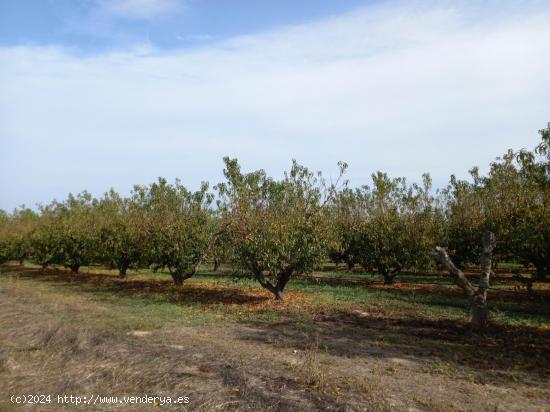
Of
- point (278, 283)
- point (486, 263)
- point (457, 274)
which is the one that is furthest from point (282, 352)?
point (278, 283)

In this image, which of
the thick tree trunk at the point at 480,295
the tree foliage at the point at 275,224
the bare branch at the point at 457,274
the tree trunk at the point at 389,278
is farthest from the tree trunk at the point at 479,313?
the tree trunk at the point at 389,278

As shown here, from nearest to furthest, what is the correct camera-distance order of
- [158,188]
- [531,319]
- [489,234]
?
[489,234], [531,319], [158,188]

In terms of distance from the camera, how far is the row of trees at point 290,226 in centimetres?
1731

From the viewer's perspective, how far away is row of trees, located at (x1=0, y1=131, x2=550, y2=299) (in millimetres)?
17312

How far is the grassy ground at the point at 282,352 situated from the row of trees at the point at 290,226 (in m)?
2.48

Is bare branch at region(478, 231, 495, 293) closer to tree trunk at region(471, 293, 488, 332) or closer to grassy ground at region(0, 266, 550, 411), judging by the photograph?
tree trunk at region(471, 293, 488, 332)

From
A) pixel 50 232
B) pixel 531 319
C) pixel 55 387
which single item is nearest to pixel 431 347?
pixel 531 319

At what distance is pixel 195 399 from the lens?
7.10 meters

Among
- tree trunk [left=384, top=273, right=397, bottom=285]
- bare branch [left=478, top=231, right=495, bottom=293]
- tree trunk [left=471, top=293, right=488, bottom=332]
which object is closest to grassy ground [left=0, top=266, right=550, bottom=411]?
tree trunk [left=471, top=293, right=488, bottom=332]

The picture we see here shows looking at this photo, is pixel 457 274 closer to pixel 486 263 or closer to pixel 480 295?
Result: pixel 480 295

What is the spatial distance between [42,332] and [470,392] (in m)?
9.97

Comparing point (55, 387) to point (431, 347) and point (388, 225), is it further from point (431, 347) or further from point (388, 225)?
point (388, 225)

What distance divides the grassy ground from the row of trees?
2.48 meters

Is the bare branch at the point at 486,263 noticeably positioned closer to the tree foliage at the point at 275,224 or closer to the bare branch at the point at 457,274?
the bare branch at the point at 457,274
